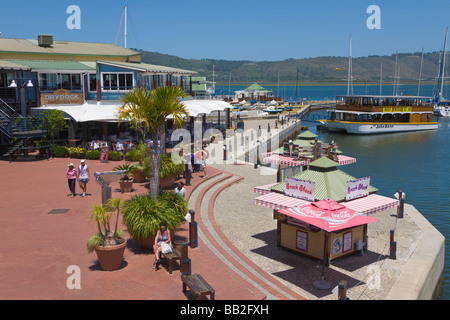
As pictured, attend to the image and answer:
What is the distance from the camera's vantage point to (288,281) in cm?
1191

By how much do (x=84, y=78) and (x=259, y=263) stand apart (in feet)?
82.2

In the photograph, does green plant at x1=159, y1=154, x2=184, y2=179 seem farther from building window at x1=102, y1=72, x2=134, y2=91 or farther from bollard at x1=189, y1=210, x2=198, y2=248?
building window at x1=102, y1=72, x2=134, y2=91

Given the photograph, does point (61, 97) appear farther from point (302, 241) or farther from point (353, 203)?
point (353, 203)

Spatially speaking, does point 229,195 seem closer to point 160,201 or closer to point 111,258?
point 160,201

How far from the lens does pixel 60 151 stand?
1059 inches

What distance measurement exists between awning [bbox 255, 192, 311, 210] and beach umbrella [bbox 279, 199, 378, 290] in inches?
25.2

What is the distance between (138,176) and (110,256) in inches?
401

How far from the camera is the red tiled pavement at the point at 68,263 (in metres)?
9.75

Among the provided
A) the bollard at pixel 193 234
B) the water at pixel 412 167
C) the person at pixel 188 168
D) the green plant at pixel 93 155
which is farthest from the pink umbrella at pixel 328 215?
the green plant at pixel 93 155

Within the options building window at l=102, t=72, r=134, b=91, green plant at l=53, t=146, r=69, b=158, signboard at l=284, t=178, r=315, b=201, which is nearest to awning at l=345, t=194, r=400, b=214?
signboard at l=284, t=178, r=315, b=201

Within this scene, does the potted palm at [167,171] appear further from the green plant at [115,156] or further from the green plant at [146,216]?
the green plant at [115,156]

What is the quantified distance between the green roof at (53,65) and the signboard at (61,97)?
6.22 ft

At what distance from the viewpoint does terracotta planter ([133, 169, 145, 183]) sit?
2064 cm
